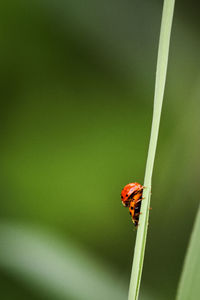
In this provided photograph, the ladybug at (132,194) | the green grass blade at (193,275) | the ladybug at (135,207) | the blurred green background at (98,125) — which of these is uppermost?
the blurred green background at (98,125)

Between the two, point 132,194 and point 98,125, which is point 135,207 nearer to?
point 132,194

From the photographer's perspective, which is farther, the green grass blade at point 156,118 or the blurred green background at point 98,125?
Result: the blurred green background at point 98,125

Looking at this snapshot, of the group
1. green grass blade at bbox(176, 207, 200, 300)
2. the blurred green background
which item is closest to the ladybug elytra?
the blurred green background

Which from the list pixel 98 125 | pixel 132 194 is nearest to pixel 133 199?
pixel 132 194

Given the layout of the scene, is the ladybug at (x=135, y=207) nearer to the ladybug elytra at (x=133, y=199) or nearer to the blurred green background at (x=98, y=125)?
the ladybug elytra at (x=133, y=199)

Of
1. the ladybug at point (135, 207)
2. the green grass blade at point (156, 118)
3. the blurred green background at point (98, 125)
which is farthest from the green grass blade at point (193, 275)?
the blurred green background at point (98, 125)

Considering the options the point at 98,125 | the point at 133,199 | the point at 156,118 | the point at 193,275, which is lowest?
the point at 193,275

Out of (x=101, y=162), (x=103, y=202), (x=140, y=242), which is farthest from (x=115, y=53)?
(x=140, y=242)

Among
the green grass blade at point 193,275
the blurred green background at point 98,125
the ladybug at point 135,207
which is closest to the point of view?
the green grass blade at point 193,275
